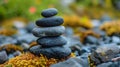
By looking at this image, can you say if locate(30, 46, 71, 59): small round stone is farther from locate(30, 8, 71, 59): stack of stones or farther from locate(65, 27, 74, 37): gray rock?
locate(65, 27, 74, 37): gray rock

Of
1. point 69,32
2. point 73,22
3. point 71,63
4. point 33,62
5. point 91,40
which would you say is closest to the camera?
point 71,63

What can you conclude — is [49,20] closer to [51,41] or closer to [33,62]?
[51,41]

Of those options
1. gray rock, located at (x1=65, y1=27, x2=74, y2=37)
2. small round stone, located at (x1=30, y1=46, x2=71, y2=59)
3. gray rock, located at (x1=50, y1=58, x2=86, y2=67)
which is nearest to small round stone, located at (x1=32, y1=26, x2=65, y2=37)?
small round stone, located at (x1=30, y1=46, x2=71, y2=59)

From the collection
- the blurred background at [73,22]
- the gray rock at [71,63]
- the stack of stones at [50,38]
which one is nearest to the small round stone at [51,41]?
the stack of stones at [50,38]

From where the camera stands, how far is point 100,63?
4875 millimetres

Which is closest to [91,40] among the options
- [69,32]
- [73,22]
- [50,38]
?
[69,32]

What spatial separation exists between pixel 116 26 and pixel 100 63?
14.4 feet

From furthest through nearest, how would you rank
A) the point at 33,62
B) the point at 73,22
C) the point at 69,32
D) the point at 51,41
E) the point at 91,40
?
the point at 73,22
the point at 69,32
the point at 91,40
the point at 51,41
the point at 33,62

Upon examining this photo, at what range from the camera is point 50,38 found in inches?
208

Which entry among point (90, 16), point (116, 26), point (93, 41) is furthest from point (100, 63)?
point (90, 16)

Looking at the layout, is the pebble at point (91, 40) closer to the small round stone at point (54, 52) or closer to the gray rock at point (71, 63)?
the small round stone at point (54, 52)

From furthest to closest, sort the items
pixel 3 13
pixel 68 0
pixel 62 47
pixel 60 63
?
pixel 68 0 < pixel 3 13 < pixel 62 47 < pixel 60 63

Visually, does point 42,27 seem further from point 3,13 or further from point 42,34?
point 3,13

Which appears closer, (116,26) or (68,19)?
(116,26)
